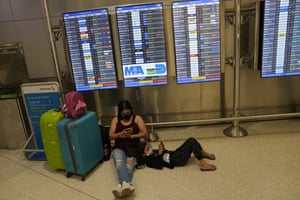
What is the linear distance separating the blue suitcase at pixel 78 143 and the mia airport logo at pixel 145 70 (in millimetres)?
776

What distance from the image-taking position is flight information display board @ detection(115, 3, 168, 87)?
112 inches

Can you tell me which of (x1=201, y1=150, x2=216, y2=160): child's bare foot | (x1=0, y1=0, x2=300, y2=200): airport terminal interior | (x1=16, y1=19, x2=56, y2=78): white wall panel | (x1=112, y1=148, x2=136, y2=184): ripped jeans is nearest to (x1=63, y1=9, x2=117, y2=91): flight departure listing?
(x1=0, y1=0, x2=300, y2=200): airport terminal interior

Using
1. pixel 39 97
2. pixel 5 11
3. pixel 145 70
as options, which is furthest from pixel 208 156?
pixel 5 11

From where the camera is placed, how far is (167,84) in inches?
125

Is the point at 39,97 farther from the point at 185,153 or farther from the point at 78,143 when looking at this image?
the point at 185,153

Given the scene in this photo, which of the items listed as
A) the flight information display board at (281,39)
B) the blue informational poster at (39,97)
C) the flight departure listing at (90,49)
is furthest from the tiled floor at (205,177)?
the flight departure listing at (90,49)

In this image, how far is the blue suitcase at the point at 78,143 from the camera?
232 centimetres

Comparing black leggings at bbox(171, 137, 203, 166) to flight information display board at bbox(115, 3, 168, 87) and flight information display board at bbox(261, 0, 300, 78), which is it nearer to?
flight information display board at bbox(115, 3, 168, 87)

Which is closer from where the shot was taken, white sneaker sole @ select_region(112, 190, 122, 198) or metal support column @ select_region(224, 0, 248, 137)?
white sneaker sole @ select_region(112, 190, 122, 198)

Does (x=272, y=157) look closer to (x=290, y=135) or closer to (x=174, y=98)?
(x=290, y=135)

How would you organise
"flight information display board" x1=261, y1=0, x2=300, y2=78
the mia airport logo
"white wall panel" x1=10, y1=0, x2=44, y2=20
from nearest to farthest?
"flight information display board" x1=261, y1=0, x2=300, y2=78 < the mia airport logo < "white wall panel" x1=10, y1=0, x2=44, y2=20

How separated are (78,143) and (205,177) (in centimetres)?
126

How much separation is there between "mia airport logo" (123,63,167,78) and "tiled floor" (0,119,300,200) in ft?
2.99

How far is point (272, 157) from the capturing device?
8.36 ft
